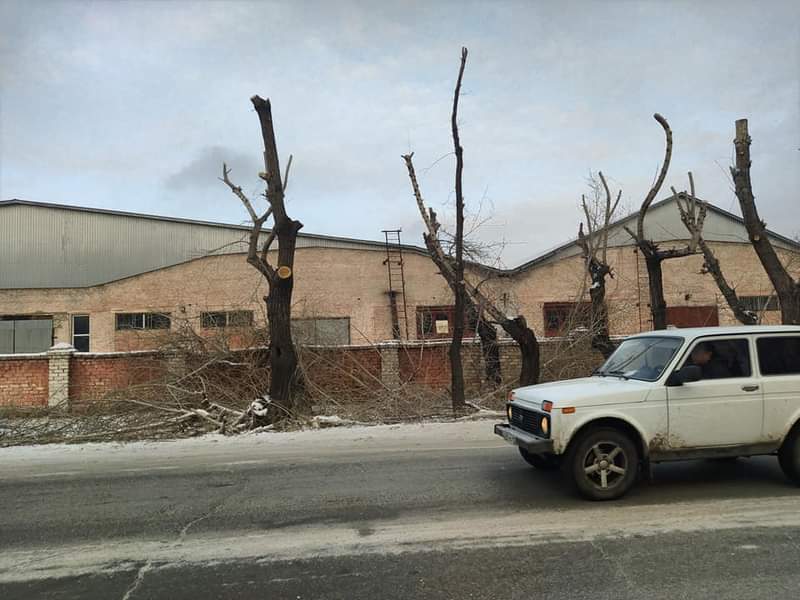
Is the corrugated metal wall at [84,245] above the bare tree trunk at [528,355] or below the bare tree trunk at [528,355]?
above

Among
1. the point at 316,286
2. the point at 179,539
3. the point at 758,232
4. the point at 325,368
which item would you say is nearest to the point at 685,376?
the point at 179,539

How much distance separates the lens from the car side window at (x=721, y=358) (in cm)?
655

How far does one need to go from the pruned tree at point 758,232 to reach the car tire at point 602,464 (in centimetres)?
1093

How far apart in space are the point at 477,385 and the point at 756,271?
19018mm

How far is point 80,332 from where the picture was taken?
28.1 metres

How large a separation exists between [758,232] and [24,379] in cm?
1942

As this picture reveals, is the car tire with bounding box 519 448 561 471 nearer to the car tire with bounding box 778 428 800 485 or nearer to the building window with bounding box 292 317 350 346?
the car tire with bounding box 778 428 800 485

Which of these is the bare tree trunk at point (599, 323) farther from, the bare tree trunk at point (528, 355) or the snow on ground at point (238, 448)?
the snow on ground at point (238, 448)

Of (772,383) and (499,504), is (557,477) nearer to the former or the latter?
(499,504)

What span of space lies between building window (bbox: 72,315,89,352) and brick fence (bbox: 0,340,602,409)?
11.0 metres

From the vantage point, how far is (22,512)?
667cm

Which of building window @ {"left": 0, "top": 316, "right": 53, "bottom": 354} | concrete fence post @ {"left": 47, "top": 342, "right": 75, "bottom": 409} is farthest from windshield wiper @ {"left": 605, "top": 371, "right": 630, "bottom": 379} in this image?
building window @ {"left": 0, "top": 316, "right": 53, "bottom": 354}

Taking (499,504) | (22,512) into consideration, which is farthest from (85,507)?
(499,504)

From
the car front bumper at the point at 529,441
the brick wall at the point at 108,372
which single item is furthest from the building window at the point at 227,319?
the car front bumper at the point at 529,441
